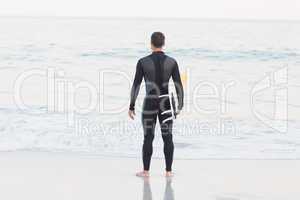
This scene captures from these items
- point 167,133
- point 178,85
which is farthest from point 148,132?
point 178,85

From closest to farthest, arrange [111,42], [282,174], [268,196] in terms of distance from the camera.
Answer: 1. [268,196]
2. [282,174]
3. [111,42]

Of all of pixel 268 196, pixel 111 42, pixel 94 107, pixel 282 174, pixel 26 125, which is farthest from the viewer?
pixel 111 42

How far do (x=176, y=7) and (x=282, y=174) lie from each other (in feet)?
135

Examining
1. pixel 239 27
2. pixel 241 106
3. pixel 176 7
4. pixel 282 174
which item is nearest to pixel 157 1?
pixel 176 7

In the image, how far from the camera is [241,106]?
15.8 meters

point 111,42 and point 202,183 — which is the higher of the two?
point 111,42

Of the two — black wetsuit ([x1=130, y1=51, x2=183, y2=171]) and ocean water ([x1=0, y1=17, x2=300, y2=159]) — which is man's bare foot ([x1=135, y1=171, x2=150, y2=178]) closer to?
black wetsuit ([x1=130, y1=51, x2=183, y2=171])

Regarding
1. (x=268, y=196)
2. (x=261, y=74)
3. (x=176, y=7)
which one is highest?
(x=176, y=7)

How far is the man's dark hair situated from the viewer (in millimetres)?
6227

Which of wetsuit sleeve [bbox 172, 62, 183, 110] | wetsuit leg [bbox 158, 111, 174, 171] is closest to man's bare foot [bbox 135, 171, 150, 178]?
wetsuit leg [bbox 158, 111, 174, 171]

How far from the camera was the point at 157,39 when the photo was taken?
20.5 ft

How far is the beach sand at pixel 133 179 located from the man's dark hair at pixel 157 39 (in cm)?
146

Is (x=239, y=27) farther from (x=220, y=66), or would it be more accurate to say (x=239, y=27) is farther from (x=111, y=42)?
(x=220, y=66)

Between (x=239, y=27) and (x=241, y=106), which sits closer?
(x=241, y=106)
